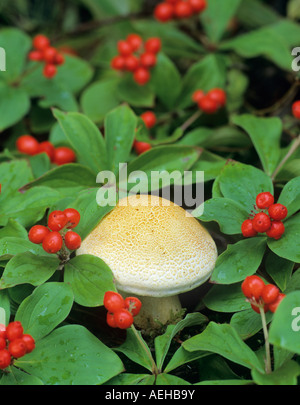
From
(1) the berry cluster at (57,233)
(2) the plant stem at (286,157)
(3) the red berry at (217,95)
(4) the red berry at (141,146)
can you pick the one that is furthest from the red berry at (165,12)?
(1) the berry cluster at (57,233)

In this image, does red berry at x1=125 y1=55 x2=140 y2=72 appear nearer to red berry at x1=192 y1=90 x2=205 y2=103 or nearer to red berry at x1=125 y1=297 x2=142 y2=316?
red berry at x1=192 y1=90 x2=205 y2=103

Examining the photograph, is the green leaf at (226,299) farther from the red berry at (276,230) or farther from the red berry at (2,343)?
the red berry at (2,343)

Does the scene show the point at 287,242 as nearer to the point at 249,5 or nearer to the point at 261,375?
the point at 261,375

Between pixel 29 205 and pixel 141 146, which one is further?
pixel 141 146

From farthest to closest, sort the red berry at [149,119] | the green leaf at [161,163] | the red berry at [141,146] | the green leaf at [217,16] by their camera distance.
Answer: the green leaf at [217,16] → the red berry at [149,119] → the red berry at [141,146] → the green leaf at [161,163]

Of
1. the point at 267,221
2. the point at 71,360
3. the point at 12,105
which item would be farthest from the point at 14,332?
the point at 12,105

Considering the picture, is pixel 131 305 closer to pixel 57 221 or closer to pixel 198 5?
pixel 57 221
